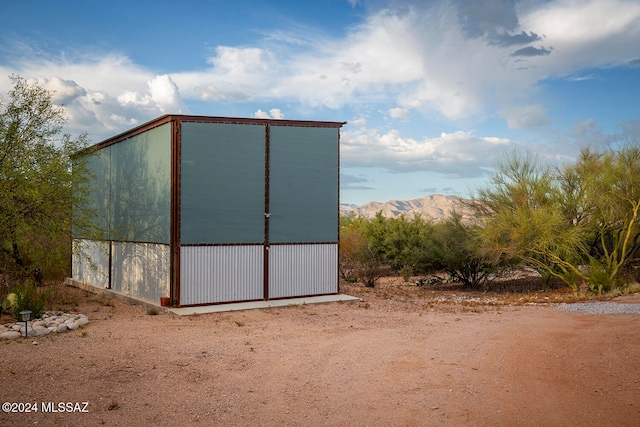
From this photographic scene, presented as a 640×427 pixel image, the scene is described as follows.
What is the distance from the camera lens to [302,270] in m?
16.2

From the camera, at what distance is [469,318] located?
496 inches

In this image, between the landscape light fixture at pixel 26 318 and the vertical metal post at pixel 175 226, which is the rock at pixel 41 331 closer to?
the landscape light fixture at pixel 26 318

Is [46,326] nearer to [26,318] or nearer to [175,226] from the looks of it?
[26,318]

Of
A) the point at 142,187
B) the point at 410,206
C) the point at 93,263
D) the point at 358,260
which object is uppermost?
the point at 410,206

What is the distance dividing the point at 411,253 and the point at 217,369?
1773 centimetres

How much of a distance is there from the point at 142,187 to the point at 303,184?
4.68m

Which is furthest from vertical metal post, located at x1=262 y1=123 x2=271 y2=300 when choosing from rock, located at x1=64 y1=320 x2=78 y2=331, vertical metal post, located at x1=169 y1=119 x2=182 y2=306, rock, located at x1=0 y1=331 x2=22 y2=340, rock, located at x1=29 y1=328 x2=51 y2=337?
rock, located at x1=0 y1=331 x2=22 y2=340

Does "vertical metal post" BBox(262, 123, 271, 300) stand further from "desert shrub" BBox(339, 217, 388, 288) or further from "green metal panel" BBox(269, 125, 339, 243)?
"desert shrub" BBox(339, 217, 388, 288)

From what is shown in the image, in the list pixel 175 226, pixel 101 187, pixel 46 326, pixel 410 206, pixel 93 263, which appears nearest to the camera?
pixel 46 326

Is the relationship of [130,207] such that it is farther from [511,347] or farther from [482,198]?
[482,198]

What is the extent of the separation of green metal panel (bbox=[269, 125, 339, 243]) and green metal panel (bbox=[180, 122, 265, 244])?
1.53 feet

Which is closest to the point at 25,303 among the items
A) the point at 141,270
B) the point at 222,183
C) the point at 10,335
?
the point at 10,335

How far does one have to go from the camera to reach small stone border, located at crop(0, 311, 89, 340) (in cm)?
1028

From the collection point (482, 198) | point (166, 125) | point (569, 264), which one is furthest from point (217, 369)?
point (482, 198)
